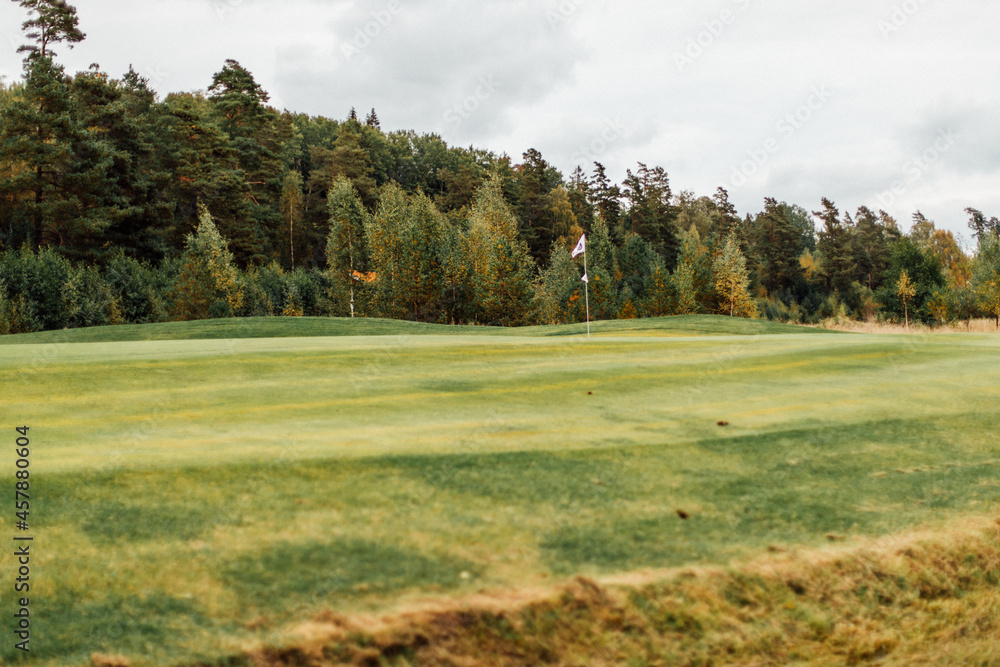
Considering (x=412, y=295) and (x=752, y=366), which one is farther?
(x=412, y=295)

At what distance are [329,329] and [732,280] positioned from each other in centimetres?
3277

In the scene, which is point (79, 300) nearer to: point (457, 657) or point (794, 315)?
point (457, 657)

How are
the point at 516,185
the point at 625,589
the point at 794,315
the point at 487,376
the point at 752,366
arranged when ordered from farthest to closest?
the point at 516,185
the point at 794,315
the point at 752,366
the point at 487,376
the point at 625,589

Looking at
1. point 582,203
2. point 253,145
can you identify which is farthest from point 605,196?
point 253,145

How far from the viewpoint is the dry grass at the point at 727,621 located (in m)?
3.00

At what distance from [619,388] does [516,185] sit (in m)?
63.6

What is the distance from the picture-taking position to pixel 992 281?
3925 cm

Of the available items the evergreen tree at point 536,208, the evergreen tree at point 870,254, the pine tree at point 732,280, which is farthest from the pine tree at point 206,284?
the evergreen tree at point 870,254

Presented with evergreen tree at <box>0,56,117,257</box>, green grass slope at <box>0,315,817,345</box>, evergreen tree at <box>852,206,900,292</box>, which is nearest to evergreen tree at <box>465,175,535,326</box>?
green grass slope at <box>0,315,817,345</box>

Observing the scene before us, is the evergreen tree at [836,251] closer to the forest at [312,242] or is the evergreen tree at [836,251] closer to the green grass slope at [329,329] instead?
the forest at [312,242]

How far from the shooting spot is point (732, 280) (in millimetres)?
46562

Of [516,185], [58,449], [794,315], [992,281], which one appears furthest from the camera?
[516,185]

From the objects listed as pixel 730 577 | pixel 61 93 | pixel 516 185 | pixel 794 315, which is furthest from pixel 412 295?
pixel 794 315

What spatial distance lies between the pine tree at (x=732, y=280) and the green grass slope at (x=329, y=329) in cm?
1811
